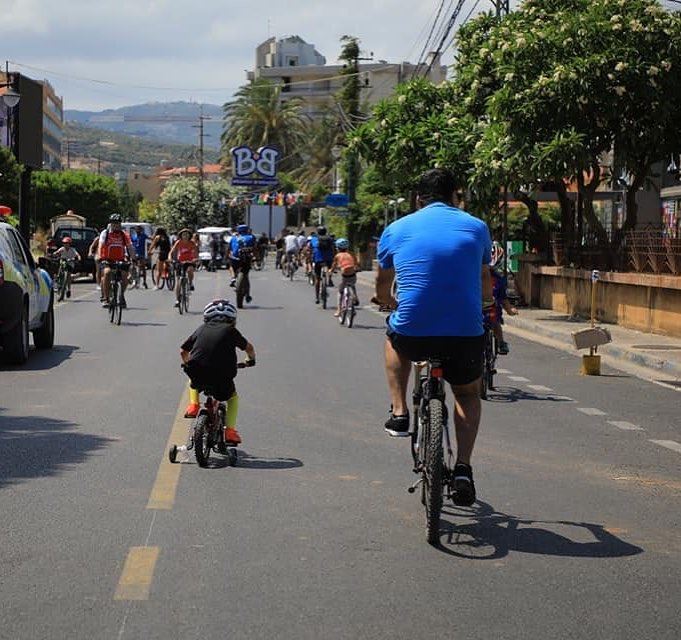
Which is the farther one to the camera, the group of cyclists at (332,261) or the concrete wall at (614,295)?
the group of cyclists at (332,261)

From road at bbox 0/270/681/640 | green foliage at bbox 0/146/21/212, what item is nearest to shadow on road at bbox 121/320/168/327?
road at bbox 0/270/681/640

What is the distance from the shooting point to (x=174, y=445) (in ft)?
32.4

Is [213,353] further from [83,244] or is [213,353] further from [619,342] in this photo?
[83,244]

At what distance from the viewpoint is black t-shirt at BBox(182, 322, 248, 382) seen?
31.7 feet

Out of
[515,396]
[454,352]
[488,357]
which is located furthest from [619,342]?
[454,352]

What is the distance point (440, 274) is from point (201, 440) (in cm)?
266

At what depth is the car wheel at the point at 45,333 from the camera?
18953 millimetres

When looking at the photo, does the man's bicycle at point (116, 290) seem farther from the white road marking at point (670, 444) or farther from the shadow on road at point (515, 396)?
the white road marking at point (670, 444)

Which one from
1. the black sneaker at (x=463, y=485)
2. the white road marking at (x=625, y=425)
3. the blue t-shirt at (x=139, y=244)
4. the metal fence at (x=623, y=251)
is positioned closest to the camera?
the black sneaker at (x=463, y=485)

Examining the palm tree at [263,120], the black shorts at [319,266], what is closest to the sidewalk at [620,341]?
the black shorts at [319,266]

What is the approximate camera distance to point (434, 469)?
6961 millimetres

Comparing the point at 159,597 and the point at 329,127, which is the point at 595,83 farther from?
the point at 329,127

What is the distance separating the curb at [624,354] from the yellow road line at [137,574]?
1180 centimetres

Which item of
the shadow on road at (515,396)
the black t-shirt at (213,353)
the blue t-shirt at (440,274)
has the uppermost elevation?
the blue t-shirt at (440,274)
